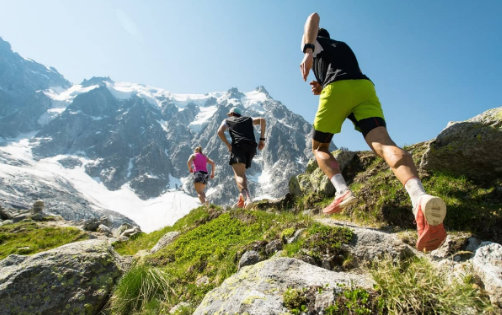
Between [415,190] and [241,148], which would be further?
[241,148]

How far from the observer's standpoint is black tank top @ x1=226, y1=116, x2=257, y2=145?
941 centimetres

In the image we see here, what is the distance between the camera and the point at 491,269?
8.55 feet

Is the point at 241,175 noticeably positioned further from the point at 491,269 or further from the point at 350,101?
the point at 491,269

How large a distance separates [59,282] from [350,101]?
584cm

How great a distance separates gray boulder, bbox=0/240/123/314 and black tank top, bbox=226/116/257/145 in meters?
5.31

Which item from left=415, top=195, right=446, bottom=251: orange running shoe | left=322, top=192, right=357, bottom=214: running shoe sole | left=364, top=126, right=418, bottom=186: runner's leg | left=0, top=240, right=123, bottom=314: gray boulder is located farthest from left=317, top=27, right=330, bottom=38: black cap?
left=0, top=240, right=123, bottom=314: gray boulder

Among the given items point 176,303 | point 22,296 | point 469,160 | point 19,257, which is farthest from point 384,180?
point 19,257

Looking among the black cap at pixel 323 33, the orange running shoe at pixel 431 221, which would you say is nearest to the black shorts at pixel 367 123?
the orange running shoe at pixel 431 221

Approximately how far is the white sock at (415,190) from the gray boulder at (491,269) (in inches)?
28.4

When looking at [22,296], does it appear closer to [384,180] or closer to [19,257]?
[19,257]

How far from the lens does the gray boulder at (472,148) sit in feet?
16.6

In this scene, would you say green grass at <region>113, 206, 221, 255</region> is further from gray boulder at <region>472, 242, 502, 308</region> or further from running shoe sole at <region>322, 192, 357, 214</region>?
gray boulder at <region>472, 242, 502, 308</region>

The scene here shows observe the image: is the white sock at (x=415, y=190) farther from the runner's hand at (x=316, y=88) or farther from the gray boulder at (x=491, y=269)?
the runner's hand at (x=316, y=88)

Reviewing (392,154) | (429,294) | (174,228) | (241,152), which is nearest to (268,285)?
(429,294)
